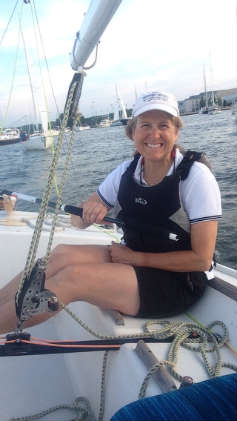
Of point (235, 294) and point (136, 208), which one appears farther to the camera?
point (136, 208)

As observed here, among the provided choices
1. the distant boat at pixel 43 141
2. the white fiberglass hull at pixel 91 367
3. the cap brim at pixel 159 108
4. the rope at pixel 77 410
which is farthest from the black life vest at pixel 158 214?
the distant boat at pixel 43 141

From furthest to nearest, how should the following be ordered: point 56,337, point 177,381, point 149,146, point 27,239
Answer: point 27,239
point 56,337
point 149,146
point 177,381

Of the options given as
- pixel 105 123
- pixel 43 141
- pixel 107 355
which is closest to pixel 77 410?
pixel 107 355

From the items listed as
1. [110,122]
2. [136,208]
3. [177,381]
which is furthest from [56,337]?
[110,122]

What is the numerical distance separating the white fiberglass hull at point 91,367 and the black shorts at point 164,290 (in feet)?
0.26

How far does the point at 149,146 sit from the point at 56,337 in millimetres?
1505

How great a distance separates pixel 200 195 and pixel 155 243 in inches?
14.1

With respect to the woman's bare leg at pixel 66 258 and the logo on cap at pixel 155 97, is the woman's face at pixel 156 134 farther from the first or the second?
the woman's bare leg at pixel 66 258

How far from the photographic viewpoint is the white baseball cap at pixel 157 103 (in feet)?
5.96

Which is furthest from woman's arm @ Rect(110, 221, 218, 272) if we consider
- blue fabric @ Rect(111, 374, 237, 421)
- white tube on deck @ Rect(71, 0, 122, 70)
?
white tube on deck @ Rect(71, 0, 122, 70)

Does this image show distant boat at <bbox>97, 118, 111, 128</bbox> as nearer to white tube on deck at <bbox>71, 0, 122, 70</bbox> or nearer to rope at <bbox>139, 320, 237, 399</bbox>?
white tube on deck at <bbox>71, 0, 122, 70</bbox>

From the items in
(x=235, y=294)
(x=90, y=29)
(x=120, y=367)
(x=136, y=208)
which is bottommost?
(x=120, y=367)

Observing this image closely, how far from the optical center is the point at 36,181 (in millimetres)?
14422

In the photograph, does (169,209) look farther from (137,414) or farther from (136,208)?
(137,414)
